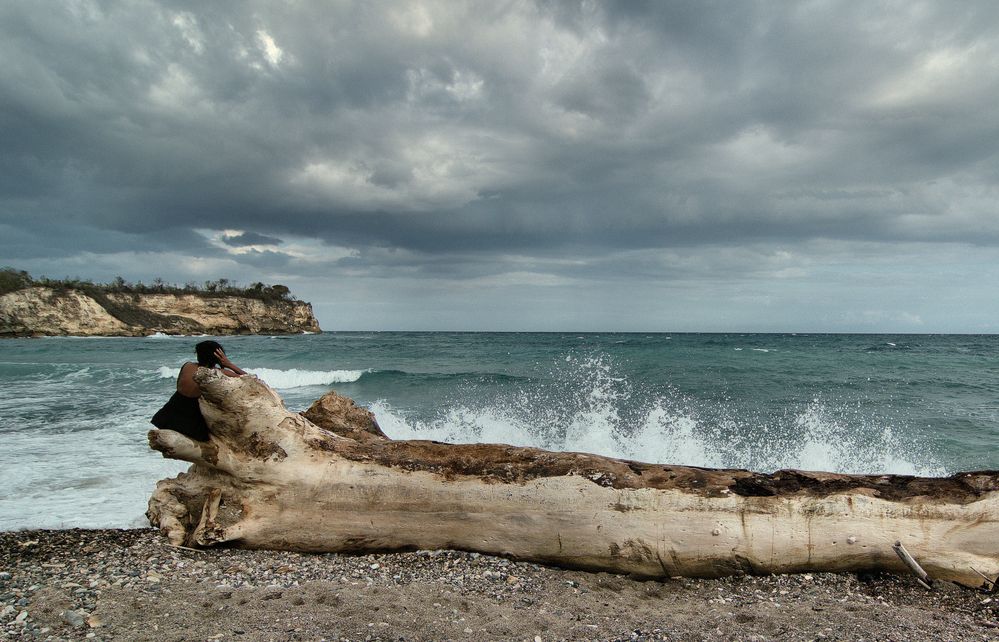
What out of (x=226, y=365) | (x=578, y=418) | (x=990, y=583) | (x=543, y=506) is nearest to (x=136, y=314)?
(x=578, y=418)

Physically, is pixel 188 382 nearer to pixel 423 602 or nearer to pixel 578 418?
pixel 423 602

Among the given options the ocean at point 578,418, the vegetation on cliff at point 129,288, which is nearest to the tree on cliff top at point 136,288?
the vegetation on cliff at point 129,288

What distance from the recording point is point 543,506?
13.8 ft


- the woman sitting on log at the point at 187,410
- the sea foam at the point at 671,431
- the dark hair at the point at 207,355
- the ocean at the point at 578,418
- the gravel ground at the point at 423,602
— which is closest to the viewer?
the gravel ground at the point at 423,602

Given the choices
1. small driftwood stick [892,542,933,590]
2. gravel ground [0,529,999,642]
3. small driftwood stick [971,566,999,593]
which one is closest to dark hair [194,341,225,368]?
gravel ground [0,529,999,642]

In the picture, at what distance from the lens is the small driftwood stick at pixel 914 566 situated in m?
3.79

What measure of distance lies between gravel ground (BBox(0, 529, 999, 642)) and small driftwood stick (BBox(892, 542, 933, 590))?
0.19 feet

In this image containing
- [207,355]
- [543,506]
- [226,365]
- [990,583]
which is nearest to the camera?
[990,583]

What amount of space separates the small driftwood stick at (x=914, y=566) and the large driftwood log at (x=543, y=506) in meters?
0.06

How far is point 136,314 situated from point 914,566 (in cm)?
7761

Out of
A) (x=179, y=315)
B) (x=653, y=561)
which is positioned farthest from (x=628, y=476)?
(x=179, y=315)

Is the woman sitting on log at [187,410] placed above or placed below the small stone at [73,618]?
above

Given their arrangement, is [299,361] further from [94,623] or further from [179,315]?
[179,315]

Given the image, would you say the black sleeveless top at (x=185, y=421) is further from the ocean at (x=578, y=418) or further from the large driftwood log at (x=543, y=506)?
the ocean at (x=578, y=418)
